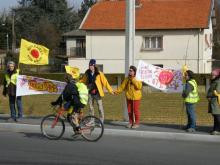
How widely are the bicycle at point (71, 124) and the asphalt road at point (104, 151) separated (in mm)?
180

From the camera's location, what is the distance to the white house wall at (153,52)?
2112 inches

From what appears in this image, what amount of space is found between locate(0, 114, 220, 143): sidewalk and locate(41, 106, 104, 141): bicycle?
4.00ft

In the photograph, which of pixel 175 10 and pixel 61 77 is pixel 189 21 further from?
pixel 61 77

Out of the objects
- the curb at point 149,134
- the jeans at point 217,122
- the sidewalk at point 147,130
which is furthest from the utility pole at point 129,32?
the jeans at point 217,122

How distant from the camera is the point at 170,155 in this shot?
11406 millimetres

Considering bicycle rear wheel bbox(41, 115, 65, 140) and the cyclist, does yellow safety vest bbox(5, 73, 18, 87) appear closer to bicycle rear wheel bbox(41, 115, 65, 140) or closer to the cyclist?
bicycle rear wheel bbox(41, 115, 65, 140)

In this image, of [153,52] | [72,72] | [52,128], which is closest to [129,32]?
[72,72]

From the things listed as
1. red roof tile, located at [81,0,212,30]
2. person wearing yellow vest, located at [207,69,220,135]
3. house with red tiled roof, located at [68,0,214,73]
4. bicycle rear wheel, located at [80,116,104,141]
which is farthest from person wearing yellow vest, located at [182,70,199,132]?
red roof tile, located at [81,0,212,30]

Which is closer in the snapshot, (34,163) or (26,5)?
(34,163)

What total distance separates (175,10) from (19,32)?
3644 centimetres

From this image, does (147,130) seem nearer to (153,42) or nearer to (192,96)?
(192,96)

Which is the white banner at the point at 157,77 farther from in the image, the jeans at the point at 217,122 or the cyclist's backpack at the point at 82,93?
the cyclist's backpack at the point at 82,93

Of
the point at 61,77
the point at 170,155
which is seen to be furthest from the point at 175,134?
the point at 61,77

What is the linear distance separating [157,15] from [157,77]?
134ft
